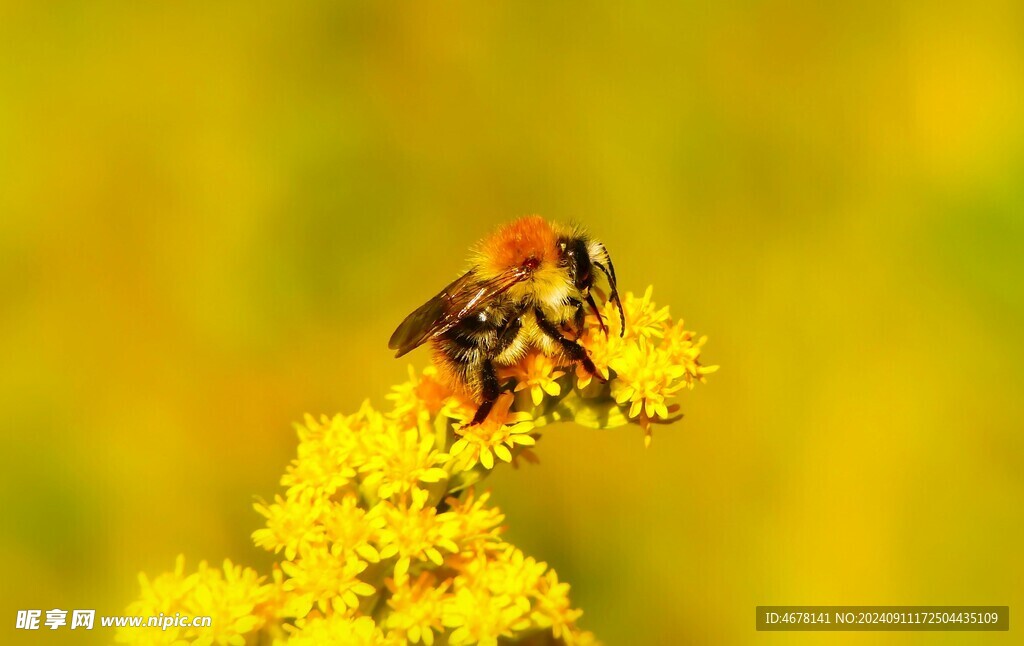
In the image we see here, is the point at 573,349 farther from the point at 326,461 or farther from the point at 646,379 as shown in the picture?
the point at 326,461

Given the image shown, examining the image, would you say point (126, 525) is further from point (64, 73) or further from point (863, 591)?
point (863, 591)

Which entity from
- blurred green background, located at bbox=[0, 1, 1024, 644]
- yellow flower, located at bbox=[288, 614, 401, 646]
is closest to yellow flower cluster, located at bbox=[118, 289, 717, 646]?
yellow flower, located at bbox=[288, 614, 401, 646]

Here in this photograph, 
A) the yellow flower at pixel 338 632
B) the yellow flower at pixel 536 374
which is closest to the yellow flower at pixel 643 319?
the yellow flower at pixel 536 374

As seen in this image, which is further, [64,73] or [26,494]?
[64,73]

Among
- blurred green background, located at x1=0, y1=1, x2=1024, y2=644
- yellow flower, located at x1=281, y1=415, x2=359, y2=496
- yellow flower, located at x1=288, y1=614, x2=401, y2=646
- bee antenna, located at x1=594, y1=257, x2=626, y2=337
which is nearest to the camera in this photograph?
yellow flower, located at x1=288, y1=614, x2=401, y2=646

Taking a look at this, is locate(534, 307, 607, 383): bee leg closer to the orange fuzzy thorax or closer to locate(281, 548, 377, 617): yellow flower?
the orange fuzzy thorax

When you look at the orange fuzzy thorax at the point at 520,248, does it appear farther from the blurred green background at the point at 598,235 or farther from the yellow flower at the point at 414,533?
the blurred green background at the point at 598,235

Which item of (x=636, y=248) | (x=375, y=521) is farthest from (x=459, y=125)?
(x=375, y=521)
